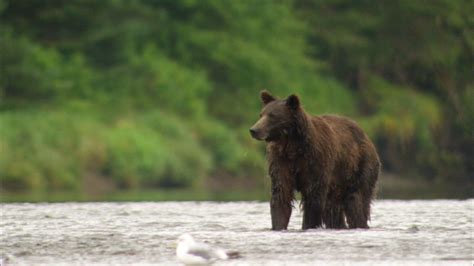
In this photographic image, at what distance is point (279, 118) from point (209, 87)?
38.9m

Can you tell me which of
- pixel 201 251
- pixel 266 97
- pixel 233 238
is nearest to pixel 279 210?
pixel 233 238

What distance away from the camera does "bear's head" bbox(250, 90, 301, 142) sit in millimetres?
16938

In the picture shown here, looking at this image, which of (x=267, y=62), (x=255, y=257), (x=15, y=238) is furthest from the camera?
(x=267, y=62)

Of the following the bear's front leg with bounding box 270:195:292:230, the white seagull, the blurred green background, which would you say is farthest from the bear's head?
the blurred green background

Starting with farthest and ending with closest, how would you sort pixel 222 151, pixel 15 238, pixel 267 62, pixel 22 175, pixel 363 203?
pixel 267 62 < pixel 222 151 < pixel 22 175 < pixel 363 203 < pixel 15 238

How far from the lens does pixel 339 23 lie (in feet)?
220

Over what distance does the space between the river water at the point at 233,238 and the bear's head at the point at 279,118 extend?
3.40 ft

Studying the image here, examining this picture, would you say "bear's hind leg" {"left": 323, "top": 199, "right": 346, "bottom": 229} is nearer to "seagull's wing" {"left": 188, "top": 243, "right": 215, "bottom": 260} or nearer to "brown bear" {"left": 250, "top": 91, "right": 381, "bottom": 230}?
"brown bear" {"left": 250, "top": 91, "right": 381, "bottom": 230}

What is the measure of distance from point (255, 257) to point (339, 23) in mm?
53295

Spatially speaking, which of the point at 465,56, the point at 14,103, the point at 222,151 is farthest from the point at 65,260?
the point at 465,56

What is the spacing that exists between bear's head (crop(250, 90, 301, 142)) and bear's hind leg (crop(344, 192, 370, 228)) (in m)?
1.52

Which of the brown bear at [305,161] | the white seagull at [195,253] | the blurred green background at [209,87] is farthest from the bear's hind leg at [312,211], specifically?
the blurred green background at [209,87]

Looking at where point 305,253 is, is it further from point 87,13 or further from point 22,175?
point 87,13

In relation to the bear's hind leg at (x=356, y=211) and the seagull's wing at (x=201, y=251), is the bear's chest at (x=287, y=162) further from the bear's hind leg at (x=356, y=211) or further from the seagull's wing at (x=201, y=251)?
the seagull's wing at (x=201, y=251)
